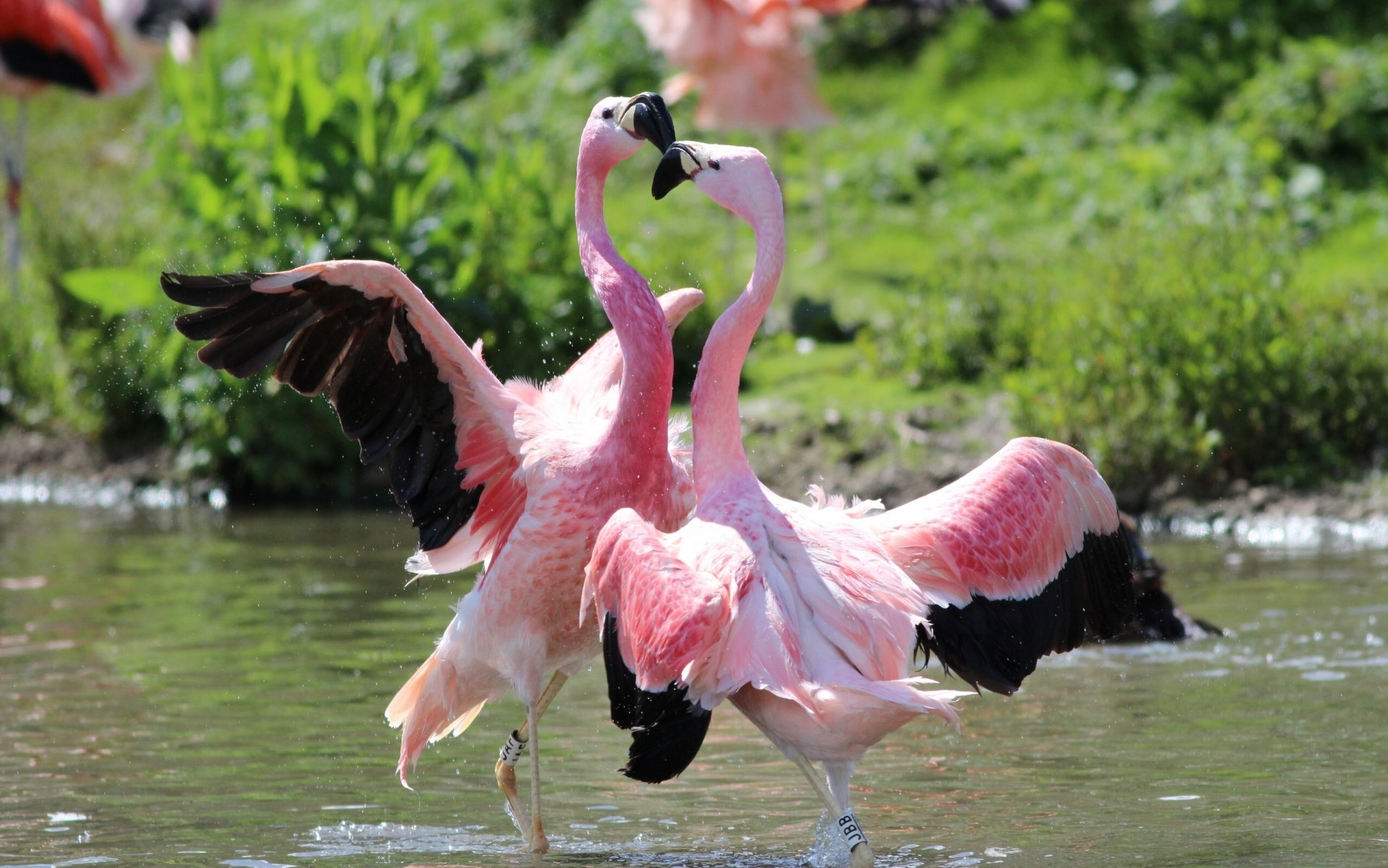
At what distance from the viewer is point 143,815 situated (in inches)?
196

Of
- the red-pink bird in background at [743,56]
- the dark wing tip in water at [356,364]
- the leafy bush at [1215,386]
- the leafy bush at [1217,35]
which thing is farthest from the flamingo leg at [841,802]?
the leafy bush at [1217,35]

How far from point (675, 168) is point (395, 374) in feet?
3.30

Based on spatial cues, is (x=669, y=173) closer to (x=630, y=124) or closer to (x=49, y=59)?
(x=630, y=124)

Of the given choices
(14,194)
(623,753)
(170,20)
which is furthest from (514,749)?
(170,20)

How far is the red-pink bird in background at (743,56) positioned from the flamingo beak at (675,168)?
6.35 m

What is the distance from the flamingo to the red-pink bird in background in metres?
6.29

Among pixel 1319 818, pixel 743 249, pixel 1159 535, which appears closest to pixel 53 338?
pixel 743 249

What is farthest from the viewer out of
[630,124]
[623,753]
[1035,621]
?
[623,753]

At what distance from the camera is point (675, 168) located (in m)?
4.80

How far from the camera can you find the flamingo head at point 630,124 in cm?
504

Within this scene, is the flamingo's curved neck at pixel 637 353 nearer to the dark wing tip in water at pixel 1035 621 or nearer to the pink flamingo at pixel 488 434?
the pink flamingo at pixel 488 434

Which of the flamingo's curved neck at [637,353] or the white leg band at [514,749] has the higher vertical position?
the flamingo's curved neck at [637,353]

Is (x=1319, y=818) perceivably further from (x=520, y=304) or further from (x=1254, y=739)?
(x=520, y=304)

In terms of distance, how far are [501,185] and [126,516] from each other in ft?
8.86
